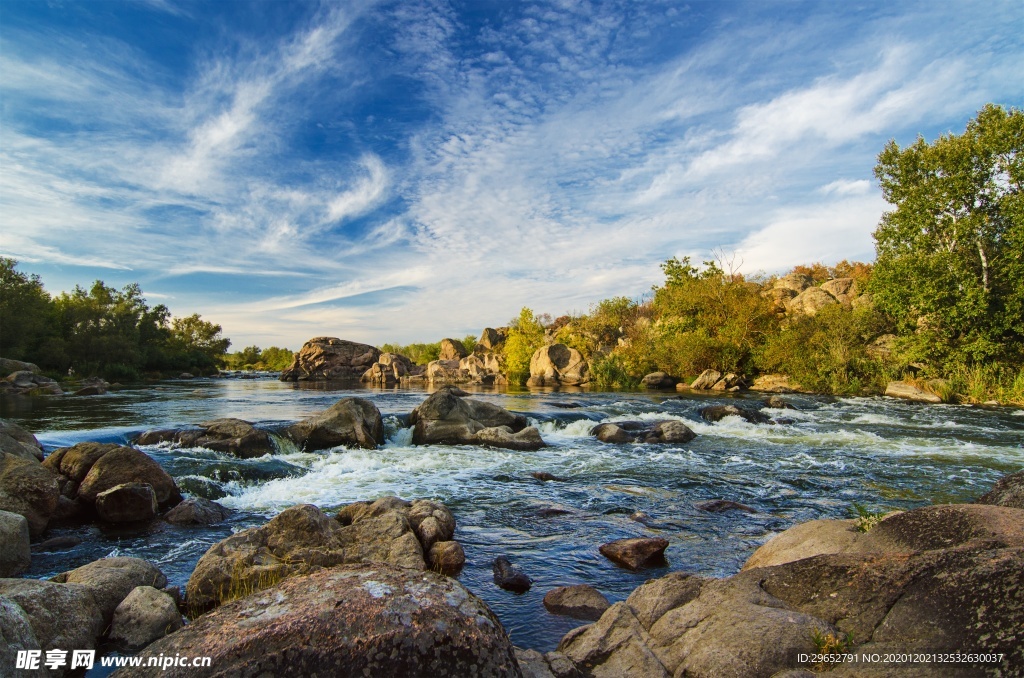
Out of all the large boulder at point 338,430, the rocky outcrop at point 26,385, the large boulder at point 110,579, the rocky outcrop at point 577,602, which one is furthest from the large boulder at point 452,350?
the rocky outcrop at point 577,602

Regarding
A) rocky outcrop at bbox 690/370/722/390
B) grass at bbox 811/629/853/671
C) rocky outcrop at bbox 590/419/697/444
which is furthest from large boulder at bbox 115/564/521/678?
rocky outcrop at bbox 690/370/722/390

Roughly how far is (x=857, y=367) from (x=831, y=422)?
50.5 ft

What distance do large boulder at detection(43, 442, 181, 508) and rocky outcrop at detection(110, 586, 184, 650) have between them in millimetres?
5844

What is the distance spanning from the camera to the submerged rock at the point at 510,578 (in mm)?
6988

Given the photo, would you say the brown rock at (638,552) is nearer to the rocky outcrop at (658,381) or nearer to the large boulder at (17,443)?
the large boulder at (17,443)

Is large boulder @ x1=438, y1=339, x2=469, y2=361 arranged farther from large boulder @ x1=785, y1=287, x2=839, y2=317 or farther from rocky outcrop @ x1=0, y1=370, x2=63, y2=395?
large boulder @ x1=785, y1=287, x2=839, y2=317

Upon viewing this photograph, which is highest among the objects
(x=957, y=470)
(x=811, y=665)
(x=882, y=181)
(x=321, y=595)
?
(x=882, y=181)

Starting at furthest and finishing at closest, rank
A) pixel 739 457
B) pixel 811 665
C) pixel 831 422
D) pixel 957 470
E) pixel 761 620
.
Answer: pixel 831 422 → pixel 739 457 → pixel 957 470 → pixel 761 620 → pixel 811 665

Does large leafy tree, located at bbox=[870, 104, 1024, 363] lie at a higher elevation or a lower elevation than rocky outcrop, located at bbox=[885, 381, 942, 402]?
higher

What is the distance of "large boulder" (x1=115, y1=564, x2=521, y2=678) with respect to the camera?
9.44 ft

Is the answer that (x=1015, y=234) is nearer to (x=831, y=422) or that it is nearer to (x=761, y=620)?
(x=831, y=422)

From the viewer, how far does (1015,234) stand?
2564 cm

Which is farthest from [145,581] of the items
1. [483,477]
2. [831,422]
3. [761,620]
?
[831,422]

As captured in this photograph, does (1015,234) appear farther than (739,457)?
Yes
